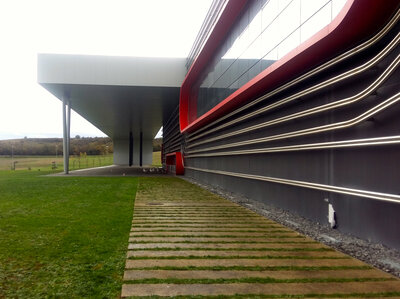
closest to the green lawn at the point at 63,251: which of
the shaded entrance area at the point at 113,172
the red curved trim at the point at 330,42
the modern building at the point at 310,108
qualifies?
the modern building at the point at 310,108

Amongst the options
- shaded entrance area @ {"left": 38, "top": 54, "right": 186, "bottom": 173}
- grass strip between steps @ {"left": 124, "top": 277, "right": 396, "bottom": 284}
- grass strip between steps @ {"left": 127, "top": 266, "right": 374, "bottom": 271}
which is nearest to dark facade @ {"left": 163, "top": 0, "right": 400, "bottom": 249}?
grass strip between steps @ {"left": 127, "top": 266, "right": 374, "bottom": 271}

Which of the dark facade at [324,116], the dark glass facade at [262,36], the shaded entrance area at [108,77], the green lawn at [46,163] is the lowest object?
the green lawn at [46,163]

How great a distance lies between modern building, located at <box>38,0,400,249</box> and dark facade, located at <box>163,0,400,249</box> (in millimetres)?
21

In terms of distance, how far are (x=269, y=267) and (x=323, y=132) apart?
335 cm

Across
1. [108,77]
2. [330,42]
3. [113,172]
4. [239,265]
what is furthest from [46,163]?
[239,265]

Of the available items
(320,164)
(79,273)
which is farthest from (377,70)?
(79,273)

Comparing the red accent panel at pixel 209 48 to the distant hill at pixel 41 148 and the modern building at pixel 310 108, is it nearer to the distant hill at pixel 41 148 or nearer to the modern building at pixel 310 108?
the modern building at pixel 310 108

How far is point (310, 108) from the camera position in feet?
23.3

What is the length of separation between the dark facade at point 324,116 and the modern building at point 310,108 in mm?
21

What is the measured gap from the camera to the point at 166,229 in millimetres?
6238

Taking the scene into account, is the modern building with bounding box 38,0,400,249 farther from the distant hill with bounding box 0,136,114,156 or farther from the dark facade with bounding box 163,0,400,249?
the distant hill with bounding box 0,136,114,156

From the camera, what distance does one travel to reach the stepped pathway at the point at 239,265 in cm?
342

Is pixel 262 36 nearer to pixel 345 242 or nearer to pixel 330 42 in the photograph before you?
pixel 330 42

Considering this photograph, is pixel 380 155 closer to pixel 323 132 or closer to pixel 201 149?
pixel 323 132
